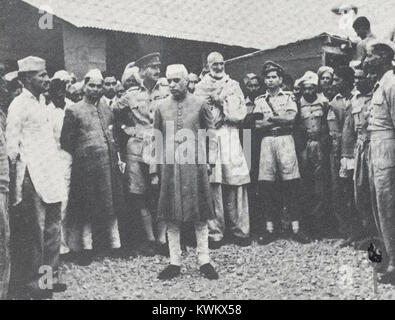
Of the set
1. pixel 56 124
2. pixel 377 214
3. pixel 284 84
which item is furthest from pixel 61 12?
pixel 377 214

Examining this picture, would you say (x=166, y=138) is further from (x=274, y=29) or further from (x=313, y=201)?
(x=274, y=29)

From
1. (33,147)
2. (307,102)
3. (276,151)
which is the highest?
(307,102)

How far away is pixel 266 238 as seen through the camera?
6.97m

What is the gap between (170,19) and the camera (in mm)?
10625

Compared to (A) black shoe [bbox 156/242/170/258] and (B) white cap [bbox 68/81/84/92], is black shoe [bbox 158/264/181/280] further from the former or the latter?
(B) white cap [bbox 68/81/84/92]

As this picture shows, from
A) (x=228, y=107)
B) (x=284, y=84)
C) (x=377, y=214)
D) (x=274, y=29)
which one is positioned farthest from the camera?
(x=274, y=29)

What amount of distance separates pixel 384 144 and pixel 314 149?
177 cm

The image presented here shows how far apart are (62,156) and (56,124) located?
381 millimetres

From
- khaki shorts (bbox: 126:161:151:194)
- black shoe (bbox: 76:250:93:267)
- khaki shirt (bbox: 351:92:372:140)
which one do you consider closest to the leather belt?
khaki shirt (bbox: 351:92:372:140)

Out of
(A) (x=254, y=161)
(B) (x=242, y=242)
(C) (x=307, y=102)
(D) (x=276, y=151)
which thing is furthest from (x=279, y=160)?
(B) (x=242, y=242)

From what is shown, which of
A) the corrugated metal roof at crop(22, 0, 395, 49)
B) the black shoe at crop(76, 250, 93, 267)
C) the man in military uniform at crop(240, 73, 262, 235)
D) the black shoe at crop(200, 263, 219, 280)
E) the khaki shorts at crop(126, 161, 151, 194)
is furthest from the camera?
the corrugated metal roof at crop(22, 0, 395, 49)

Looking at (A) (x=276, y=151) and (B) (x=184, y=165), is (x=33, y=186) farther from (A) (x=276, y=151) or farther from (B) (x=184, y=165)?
(A) (x=276, y=151)

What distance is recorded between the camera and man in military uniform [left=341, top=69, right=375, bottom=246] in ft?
19.5

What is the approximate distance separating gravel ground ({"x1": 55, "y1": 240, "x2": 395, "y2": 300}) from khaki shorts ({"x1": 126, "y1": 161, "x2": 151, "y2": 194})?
33.2 inches
